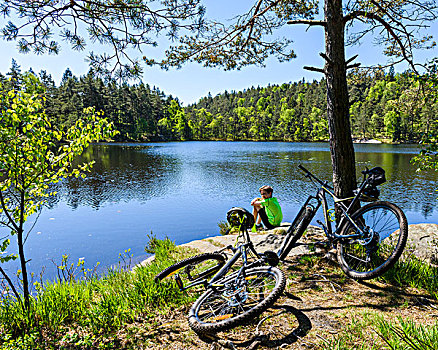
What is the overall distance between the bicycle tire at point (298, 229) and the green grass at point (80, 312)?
1.53 meters

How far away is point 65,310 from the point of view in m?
3.12

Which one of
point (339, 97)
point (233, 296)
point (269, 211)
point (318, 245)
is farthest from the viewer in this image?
point (269, 211)

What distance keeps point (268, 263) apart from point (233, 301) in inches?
39.8

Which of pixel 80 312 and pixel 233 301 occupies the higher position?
pixel 233 301

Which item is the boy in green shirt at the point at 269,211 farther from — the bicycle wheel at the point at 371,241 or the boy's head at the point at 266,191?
the bicycle wheel at the point at 371,241

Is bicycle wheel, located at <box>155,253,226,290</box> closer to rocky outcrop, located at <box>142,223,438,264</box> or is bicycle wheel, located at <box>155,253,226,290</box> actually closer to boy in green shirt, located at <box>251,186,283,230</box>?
rocky outcrop, located at <box>142,223,438,264</box>

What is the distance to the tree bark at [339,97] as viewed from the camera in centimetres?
434

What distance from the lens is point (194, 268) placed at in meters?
3.54

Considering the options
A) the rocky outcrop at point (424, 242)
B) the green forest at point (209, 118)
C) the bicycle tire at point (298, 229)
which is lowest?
the rocky outcrop at point (424, 242)

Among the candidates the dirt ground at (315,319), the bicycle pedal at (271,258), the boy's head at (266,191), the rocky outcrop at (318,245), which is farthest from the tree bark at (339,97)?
the boy's head at (266,191)

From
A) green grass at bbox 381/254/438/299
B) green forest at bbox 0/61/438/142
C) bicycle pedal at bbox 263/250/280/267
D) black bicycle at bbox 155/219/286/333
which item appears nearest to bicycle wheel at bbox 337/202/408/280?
green grass at bbox 381/254/438/299

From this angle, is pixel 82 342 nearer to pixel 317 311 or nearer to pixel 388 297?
pixel 317 311

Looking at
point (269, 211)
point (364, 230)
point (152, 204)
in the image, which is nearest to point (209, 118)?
point (152, 204)

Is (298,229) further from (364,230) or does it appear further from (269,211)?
(269,211)
